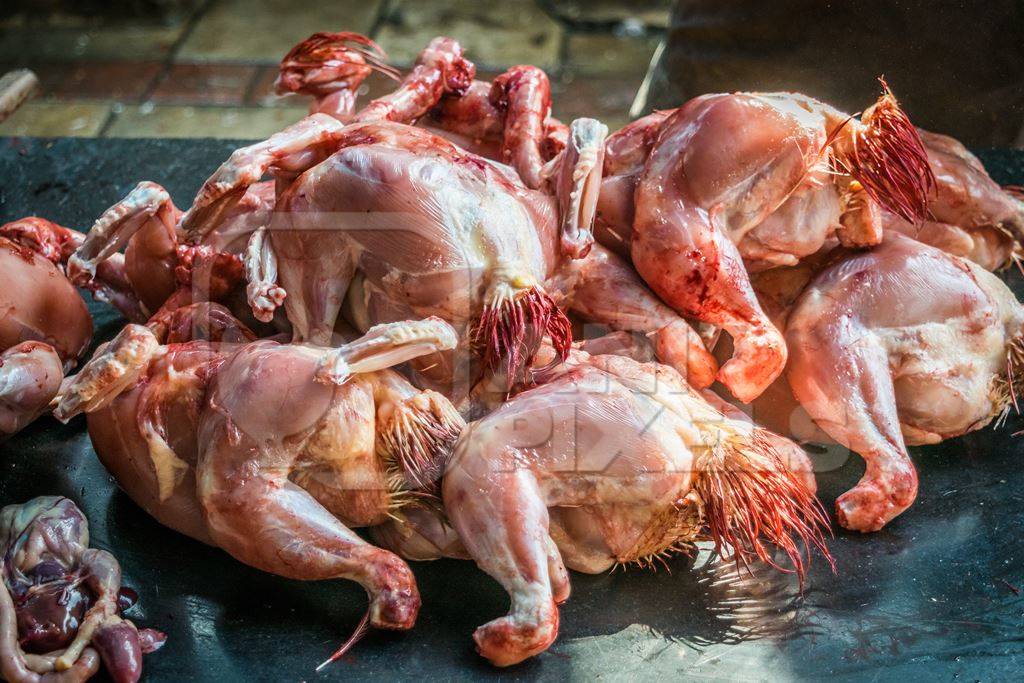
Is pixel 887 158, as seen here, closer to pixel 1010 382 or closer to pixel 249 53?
pixel 1010 382

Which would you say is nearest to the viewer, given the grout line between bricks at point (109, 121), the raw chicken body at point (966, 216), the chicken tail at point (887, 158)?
the chicken tail at point (887, 158)

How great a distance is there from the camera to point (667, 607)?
230 centimetres

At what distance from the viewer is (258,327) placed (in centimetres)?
264

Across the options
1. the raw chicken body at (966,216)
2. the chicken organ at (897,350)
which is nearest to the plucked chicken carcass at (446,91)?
the chicken organ at (897,350)

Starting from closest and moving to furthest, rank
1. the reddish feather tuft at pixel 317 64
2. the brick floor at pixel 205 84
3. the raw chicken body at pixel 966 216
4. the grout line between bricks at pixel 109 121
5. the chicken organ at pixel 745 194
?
1. the chicken organ at pixel 745 194
2. the raw chicken body at pixel 966 216
3. the reddish feather tuft at pixel 317 64
4. the grout line between bricks at pixel 109 121
5. the brick floor at pixel 205 84

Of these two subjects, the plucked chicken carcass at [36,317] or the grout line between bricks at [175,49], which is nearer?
the plucked chicken carcass at [36,317]

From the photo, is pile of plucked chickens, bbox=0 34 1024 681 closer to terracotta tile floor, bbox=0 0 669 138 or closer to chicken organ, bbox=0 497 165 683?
chicken organ, bbox=0 497 165 683

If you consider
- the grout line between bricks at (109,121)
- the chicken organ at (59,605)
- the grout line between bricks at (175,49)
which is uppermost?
the chicken organ at (59,605)

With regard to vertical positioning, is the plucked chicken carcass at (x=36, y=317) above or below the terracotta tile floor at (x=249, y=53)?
above

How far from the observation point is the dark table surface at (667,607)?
7.07 feet

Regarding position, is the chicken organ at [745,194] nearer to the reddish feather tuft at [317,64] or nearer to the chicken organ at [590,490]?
the chicken organ at [590,490]

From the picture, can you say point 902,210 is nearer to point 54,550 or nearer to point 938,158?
point 938,158

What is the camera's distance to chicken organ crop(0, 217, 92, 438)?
8.23 ft

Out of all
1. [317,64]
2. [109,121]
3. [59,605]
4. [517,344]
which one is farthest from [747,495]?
[109,121]
